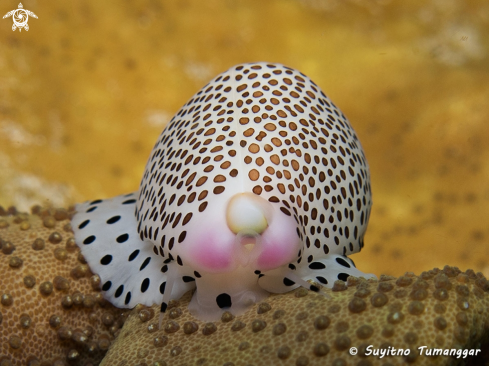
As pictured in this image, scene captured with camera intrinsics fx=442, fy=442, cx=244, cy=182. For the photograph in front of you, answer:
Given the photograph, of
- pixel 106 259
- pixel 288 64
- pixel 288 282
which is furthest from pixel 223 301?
pixel 288 64

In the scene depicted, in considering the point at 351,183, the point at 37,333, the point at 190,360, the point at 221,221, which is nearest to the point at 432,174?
the point at 351,183

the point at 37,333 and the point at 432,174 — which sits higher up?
the point at 432,174

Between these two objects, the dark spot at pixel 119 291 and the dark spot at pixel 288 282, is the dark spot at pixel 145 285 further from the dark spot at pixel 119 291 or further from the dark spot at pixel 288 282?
the dark spot at pixel 288 282

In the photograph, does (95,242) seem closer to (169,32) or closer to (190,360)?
(190,360)

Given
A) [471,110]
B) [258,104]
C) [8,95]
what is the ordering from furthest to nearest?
[8,95], [471,110], [258,104]

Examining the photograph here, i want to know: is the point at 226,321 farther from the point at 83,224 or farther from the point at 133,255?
the point at 83,224

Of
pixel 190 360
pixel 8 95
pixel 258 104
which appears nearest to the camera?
pixel 190 360

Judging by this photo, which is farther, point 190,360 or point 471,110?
point 471,110

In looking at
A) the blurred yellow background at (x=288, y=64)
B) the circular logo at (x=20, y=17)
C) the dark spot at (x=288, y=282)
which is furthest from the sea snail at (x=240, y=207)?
the circular logo at (x=20, y=17)
